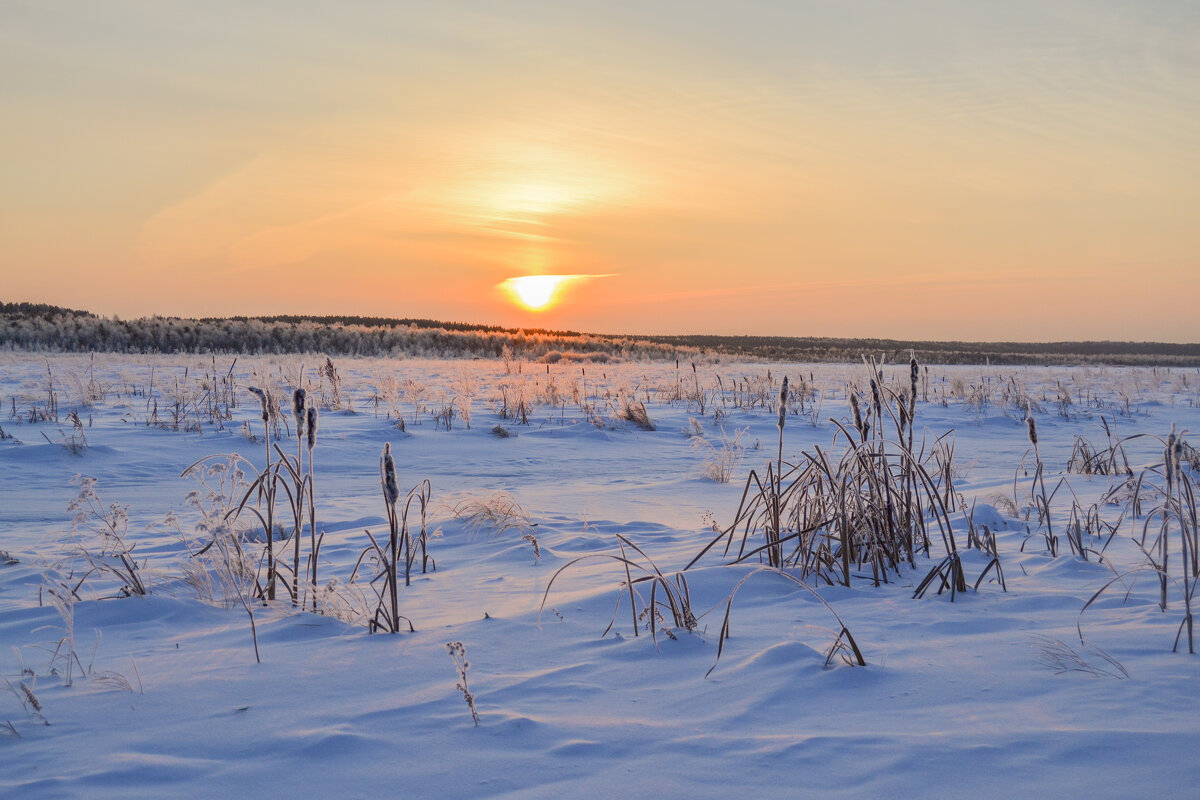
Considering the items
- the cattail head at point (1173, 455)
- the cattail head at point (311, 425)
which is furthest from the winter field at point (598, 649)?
the cattail head at point (311, 425)

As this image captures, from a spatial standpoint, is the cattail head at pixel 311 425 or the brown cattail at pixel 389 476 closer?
the brown cattail at pixel 389 476

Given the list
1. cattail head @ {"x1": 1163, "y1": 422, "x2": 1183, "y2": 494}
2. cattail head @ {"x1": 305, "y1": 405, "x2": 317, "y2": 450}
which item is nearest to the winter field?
cattail head @ {"x1": 1163, "y1": 422, "x2": 1183, "y2": 494}

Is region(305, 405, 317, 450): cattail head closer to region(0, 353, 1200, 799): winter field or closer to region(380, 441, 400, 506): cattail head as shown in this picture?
region(0, 353, 1200, 799): winter field

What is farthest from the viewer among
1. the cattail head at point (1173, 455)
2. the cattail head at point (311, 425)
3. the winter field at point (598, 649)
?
the cattail head at point (311, 425)

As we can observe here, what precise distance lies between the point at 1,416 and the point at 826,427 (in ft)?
34.2

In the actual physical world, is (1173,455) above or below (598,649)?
above

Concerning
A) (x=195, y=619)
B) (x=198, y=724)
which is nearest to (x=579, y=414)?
(x=195, y=619)

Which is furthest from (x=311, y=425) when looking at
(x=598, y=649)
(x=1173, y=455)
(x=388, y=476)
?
(x=1173, y=455)

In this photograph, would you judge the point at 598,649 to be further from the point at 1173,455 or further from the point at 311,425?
the point at 1173,455

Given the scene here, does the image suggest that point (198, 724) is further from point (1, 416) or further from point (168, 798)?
point (1, 416)

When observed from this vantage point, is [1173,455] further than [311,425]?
No

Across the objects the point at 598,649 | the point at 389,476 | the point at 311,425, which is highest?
the point at 311,425

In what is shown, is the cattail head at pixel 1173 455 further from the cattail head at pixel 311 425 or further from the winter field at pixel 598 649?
the cattail head at pixel 311 425

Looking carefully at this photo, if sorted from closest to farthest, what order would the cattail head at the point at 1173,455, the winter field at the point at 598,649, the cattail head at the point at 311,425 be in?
the winter field at the point at 598,649 < the cattail head at the point at 1173,455 < the cattail head at the point at 311,425
